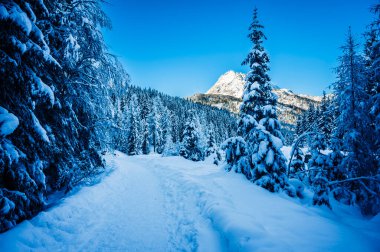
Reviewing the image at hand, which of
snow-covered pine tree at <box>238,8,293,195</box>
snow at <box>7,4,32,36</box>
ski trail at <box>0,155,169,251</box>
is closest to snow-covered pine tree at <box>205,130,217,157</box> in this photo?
snow-covered pine tree at <box>238,8,293,195</box>

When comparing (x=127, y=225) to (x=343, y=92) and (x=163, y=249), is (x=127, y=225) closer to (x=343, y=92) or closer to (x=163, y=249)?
(x=163, y=249)

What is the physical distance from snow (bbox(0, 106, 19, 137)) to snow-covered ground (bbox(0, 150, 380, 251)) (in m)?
2.58

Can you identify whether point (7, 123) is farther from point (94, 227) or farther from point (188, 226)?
point (188, 226)

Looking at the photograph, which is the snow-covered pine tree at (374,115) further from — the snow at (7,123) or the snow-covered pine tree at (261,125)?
the snow at (7,123)

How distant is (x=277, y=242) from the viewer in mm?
4832

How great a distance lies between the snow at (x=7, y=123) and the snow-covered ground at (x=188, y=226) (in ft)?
8.45

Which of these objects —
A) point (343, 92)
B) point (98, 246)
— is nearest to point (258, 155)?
point (343, 92)

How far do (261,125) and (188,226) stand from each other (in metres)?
7.77

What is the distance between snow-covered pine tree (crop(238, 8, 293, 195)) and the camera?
37.9ft

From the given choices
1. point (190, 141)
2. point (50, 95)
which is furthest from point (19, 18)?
point (190, 141)

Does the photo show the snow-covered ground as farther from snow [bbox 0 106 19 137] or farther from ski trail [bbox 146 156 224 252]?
snow [bbox 0 106 19 137]

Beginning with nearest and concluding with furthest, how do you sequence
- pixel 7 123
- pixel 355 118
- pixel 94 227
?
pixel 7 123 → pixel 94 227 → pixel 355 118

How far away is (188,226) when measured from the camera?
6.80 meters

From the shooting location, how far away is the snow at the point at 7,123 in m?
4.50
